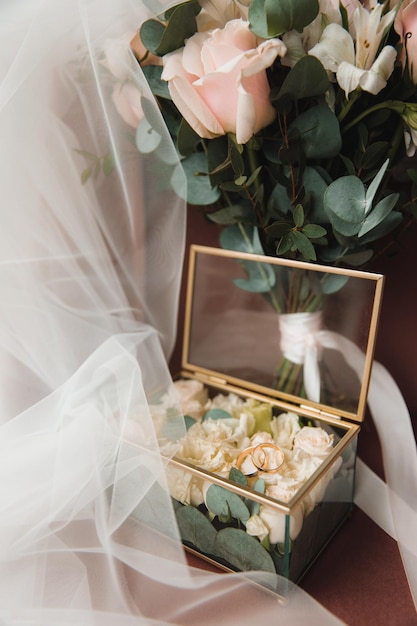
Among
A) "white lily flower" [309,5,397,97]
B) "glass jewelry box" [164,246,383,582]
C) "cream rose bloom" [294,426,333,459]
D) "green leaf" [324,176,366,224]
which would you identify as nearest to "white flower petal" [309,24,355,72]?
"white lily flower" [309,5,397,97]

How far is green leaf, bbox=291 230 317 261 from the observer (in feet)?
1.96

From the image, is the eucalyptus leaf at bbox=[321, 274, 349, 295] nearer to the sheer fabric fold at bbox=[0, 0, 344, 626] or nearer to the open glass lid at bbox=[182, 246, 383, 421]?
the open glass lid at bbox=[182, 246, 383, 421]

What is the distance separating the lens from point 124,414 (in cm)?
59

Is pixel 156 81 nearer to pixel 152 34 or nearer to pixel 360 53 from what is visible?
pixel 152 34

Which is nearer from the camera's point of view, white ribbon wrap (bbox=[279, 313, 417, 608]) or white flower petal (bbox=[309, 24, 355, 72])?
white flower petal (bbox=[309, 24, 355, 72])

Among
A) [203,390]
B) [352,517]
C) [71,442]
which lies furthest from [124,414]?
[352,517]

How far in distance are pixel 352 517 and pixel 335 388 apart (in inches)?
5.5

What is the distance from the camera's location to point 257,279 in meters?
0.71

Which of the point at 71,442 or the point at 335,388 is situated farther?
the point at 335,388

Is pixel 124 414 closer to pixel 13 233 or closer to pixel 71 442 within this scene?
pixel 71 442

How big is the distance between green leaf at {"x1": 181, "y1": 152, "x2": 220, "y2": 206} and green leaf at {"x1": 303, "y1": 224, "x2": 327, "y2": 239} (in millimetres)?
120

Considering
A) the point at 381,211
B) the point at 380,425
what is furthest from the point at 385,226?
the point at 380,425

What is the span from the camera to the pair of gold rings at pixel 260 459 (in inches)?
22.5

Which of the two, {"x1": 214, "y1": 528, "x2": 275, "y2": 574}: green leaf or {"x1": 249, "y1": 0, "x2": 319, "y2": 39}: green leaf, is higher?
{"x1": 249, "y1": 0, "x2": 319, "y2": 39}: green leaf
